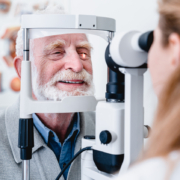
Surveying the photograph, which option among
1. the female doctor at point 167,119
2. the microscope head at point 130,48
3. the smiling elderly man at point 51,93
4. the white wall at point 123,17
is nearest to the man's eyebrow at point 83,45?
the smiling elderly man at point 51,93

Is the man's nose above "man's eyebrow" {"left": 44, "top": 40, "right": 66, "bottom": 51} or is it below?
below

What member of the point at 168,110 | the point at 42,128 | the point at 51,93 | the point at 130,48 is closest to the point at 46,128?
the point at 42,128

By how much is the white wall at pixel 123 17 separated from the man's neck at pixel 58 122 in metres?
0.31

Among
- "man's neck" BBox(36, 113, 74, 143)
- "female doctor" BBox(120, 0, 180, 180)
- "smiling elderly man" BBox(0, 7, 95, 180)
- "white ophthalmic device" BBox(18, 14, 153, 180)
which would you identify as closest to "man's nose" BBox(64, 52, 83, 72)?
"smiling elderly man" BBox(0, 7, 95, 180)

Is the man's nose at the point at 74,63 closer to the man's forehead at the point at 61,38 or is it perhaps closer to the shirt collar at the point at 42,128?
the man's forehead at the point at 61,38

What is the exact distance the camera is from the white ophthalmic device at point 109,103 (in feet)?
1.80

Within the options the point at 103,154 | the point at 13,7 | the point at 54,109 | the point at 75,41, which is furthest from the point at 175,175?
the point at 13,7

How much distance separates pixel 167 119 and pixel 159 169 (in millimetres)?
65

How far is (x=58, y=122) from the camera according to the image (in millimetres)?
1011

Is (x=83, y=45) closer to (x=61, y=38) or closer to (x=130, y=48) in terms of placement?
(x=61, y=38)

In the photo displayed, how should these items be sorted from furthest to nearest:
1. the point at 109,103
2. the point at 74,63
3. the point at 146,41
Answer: the point at 74,63 < the point at 109,103 < the point at 146,41

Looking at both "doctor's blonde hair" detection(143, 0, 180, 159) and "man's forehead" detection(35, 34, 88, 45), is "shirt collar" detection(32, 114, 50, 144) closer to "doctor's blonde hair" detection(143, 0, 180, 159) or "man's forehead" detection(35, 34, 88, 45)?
"man's forehead" detection(35, 34, 88, 45)

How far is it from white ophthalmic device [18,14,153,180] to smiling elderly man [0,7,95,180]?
0.49 ft

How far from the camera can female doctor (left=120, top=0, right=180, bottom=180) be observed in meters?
0.34
